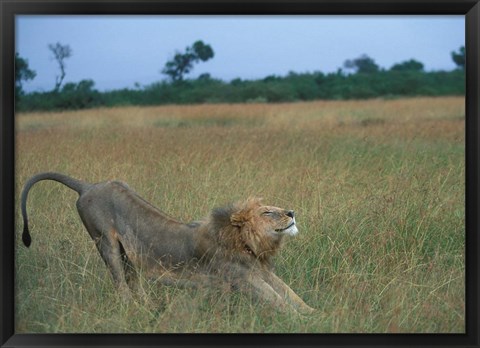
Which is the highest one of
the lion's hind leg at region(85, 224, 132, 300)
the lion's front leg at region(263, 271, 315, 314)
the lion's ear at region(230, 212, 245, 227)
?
the lion's ear at region(230, 212, 245, 227)

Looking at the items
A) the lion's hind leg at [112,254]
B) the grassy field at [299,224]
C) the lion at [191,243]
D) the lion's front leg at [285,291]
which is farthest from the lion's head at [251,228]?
the lion's hind leg at [112,254]

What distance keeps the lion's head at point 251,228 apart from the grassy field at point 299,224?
0.92 feet

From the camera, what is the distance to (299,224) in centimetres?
586

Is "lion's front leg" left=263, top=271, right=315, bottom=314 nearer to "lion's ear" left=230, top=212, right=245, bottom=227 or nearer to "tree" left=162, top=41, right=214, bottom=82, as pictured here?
"lion's ear" left=230, top=212, right=245, bottom=227

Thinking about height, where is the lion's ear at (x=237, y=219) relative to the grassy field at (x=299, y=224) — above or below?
above

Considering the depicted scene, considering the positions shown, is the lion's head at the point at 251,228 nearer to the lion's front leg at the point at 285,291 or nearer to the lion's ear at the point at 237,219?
the lion's ear at the point at 237,219

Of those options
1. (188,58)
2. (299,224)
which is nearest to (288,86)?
(188,58)

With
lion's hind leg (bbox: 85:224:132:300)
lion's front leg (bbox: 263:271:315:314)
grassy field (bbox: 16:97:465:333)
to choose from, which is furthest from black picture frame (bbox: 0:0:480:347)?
lion's hind leg (bbox: 85:224:132:300)

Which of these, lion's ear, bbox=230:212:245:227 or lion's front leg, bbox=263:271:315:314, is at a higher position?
lion's ear, bbox=230:212:245:227

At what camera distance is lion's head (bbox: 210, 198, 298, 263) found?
4.77 meters

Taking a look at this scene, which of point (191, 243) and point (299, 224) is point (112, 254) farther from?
point (299, 224)

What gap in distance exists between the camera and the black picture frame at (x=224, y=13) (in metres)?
4.18

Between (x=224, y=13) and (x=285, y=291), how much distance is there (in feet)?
5.06

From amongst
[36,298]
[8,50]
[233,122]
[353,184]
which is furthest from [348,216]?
[233,122]
